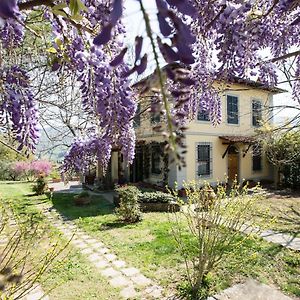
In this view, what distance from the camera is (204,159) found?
13.9 meters

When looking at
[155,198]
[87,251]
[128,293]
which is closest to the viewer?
[128,293]

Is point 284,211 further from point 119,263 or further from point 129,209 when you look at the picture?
point 119,263

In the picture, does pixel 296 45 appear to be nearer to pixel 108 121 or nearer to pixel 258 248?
pixel 108 121

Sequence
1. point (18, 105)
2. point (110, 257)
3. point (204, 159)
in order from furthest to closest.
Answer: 1. point (204, 159)
2. point (110, 257)
3. point (18, 105)

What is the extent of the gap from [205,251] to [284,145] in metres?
11.6

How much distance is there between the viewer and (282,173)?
594 inches

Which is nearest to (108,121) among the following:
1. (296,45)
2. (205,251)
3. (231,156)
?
(296,45)

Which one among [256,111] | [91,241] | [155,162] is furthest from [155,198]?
[256,111]

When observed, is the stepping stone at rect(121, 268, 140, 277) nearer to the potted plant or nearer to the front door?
the potted plant

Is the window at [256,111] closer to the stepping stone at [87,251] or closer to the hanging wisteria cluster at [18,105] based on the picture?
the stepping stone at [87,251]

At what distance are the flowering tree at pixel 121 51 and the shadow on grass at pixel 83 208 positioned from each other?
7490 millimetres

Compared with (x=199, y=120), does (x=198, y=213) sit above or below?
below

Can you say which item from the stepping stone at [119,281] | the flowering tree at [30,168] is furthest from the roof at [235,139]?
the flowering tree at [30,168]

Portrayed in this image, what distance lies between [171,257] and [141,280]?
103 cm
